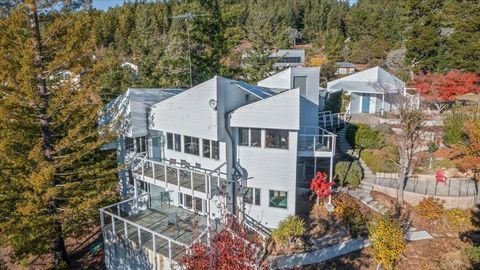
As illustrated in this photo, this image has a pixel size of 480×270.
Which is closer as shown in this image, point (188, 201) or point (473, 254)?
point (473, 254)

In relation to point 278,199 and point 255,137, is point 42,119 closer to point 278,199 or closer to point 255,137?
point 255,137

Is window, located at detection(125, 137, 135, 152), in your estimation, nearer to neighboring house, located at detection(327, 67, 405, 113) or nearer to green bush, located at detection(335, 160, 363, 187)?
green bush, located at detection(335, 160, 363, 187)

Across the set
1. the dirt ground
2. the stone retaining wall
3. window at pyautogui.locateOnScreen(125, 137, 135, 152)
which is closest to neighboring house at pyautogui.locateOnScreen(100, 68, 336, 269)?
window at pyautogui.locateOnScreen(125, 137, 135, 152)

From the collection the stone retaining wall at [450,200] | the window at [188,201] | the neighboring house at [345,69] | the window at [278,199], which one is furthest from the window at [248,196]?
the neighboring house at [345,69]

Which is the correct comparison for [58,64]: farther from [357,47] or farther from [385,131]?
[357,47]

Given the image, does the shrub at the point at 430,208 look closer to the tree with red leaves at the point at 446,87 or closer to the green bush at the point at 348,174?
the green bush at the point at 348,174

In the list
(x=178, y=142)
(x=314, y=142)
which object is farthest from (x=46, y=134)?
(x=314, y=142)
